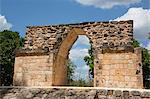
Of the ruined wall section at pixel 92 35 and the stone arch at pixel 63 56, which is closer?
the ruined wall section at pixel 92 35

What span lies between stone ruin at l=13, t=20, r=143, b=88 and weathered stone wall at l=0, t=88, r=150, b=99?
212 centimetres

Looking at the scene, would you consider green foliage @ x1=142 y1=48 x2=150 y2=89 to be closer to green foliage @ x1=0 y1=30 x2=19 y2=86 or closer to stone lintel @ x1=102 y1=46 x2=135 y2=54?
green foliage @ x1=0 y1=30 x2=19 y2=86

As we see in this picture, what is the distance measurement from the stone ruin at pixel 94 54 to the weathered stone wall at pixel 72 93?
212 centimetres

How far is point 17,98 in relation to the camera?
8.40 m

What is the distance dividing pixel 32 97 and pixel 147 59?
15.0 metres

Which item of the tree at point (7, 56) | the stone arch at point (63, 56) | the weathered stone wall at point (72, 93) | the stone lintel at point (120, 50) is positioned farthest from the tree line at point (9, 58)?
the weathered stone wall at point (72, 93)

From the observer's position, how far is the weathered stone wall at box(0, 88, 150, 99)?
297 inches

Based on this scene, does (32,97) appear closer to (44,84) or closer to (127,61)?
(44,84)

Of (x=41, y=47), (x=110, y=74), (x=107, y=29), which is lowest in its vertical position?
(x=110, y=74)

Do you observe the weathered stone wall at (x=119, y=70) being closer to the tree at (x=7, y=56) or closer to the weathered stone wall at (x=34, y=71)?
the weathered stone wall at (x=34, y=71)

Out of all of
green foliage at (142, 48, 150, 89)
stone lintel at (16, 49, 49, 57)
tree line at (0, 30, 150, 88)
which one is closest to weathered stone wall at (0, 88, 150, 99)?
stone lintel at (16, 49, 49, 57)

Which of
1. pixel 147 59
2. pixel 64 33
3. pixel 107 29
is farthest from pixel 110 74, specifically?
pixel 147 59

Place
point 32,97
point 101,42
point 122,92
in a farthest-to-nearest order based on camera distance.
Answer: point 101,42
point 32,97
point 122,92

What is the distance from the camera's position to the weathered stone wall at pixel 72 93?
7535mm
